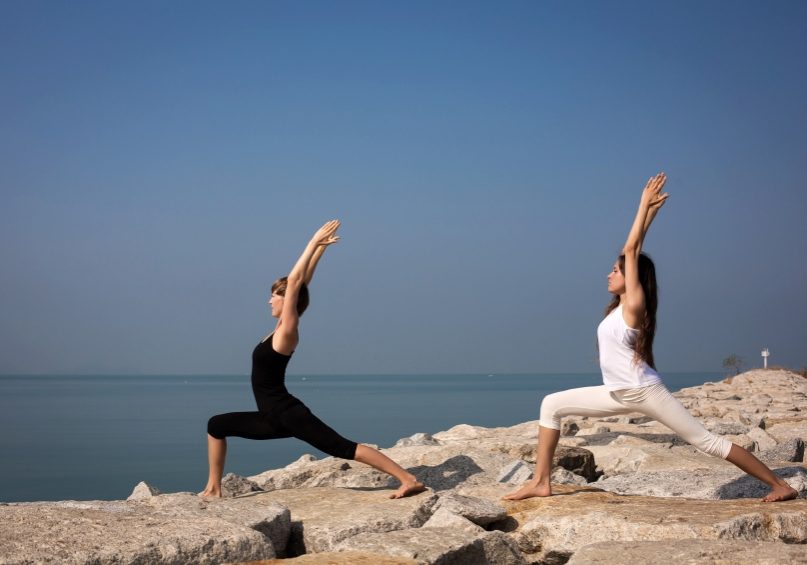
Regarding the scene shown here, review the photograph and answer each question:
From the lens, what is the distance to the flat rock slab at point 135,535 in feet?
15.2

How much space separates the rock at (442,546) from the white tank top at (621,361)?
1470 mm

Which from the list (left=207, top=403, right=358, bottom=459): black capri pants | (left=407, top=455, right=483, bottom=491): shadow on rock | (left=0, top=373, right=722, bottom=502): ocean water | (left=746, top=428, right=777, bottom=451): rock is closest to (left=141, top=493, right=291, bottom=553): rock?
(left=207, top=403, right=358, bottom=459): black capri pants

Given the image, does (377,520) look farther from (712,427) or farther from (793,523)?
(712,427)

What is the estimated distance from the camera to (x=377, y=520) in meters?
5.86

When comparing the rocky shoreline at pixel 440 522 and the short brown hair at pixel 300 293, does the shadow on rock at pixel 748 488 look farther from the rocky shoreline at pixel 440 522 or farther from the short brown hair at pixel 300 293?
the short brown hair at pixel 300 293

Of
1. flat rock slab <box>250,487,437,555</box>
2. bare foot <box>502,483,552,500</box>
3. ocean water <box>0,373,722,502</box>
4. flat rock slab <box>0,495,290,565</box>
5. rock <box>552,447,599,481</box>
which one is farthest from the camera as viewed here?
ocean water <box>0,373,722,502</box>

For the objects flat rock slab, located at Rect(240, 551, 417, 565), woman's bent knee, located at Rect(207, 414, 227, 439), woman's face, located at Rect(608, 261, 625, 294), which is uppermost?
woman's face, located at Rect(608, 261, 625, 294)

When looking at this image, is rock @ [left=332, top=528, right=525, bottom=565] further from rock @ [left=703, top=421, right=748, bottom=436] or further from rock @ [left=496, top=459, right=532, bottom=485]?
rock @ [left=703, top=421, right=748, bottom=436]

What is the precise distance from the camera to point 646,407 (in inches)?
248

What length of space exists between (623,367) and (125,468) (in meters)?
16.6

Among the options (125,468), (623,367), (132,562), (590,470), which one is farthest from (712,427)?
(125,468)

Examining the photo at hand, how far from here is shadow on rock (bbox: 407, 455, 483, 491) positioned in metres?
7.87

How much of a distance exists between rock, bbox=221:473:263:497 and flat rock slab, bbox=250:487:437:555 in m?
0.96

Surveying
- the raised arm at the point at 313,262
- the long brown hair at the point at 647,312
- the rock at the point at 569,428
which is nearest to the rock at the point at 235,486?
the raised arm at the point at 313,262
